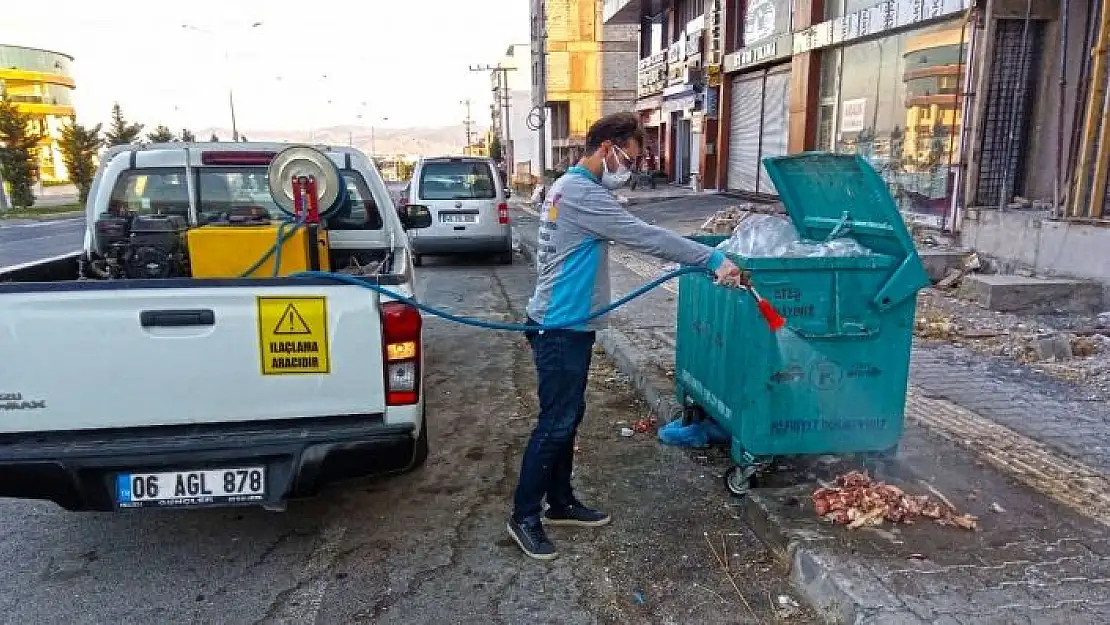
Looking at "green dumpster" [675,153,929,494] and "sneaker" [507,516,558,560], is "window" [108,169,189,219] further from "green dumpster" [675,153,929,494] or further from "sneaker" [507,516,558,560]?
"green dumpster" [675,153,929,494]

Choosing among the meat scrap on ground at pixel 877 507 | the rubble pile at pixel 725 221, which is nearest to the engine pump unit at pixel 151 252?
the meat scrap on ground at pixel 877 507

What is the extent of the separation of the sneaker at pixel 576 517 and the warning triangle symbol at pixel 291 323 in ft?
4.98

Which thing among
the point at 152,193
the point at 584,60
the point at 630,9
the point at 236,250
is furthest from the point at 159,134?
the point at 236,250

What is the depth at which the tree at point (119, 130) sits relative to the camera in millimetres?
37344

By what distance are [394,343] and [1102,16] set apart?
8.29m

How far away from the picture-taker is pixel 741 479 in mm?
3766

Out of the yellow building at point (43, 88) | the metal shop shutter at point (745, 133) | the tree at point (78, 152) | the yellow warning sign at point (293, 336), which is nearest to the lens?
the yellow warning sign at point (293, 336)

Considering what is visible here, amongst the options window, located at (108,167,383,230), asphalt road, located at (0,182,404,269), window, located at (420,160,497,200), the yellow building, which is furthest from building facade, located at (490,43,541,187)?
window, located at (108,167,383,230)

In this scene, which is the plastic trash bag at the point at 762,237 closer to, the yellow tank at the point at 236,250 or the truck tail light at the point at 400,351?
the truck tail light at the point at 400,351

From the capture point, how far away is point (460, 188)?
1256 cm

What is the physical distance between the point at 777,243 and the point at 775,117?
14698mm

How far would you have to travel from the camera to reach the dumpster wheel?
373 cm

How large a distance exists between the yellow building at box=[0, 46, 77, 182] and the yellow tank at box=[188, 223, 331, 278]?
56448 millimetres

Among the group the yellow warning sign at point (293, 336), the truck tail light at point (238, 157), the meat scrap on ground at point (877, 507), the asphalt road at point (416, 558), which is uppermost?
the truck tail light at point (238, 157)
